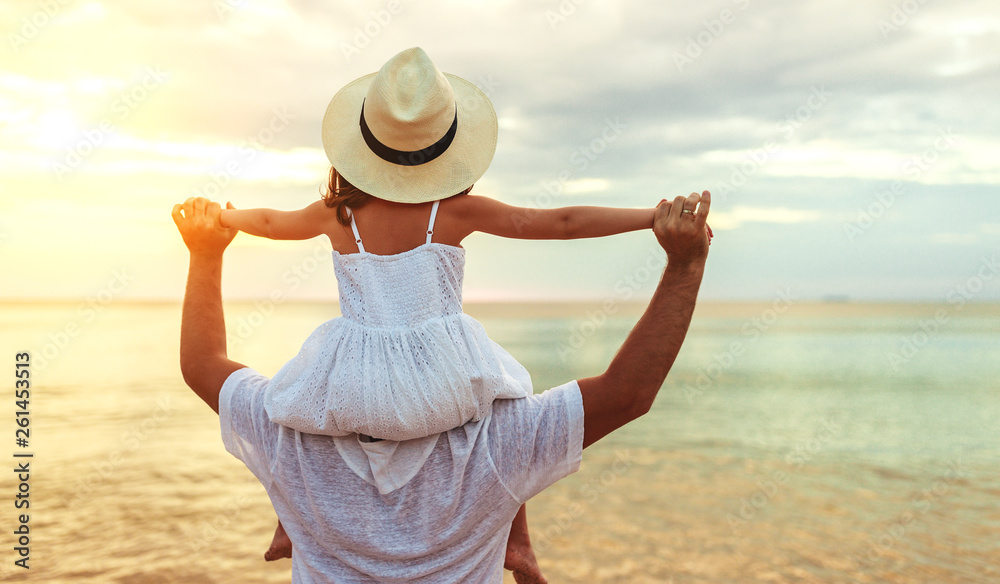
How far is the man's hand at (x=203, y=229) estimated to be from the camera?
7.12ft

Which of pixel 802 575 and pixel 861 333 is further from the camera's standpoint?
pixel 861 333

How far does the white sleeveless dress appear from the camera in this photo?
5.34ft

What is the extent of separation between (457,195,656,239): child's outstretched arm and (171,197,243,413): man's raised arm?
0.81 m

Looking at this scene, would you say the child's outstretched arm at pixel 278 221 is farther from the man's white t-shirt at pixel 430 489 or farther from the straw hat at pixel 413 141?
the man's white t-shirt at pixel 430 489

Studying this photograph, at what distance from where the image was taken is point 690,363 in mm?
18406

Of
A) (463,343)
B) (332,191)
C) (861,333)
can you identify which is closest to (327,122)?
(332,191)

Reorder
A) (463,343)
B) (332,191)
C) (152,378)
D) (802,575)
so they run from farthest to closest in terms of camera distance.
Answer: (152,378) → (802,575) → (332,191) → (463,343)

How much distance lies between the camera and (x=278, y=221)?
2.06 m

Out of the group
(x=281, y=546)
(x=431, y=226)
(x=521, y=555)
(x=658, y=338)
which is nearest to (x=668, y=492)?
(x=521, y=555)

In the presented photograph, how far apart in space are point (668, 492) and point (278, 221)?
6.09 meters

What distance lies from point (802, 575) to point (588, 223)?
15.9ft

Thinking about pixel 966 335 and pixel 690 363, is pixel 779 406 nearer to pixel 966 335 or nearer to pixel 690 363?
pixel 690 363

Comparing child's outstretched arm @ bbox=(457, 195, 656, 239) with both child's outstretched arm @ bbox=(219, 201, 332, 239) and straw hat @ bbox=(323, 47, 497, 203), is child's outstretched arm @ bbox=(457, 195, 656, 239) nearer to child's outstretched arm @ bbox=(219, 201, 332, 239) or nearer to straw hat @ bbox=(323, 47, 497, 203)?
straw hat @ bbox=(323, 47, 497, 203)

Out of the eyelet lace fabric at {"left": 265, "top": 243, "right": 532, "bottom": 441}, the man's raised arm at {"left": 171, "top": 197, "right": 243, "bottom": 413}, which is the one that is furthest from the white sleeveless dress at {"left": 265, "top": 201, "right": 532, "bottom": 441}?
the man's raised arm at {"left": 171, "top": 197, "right": 243, "bottom": 413}
